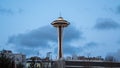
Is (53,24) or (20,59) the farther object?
(20,59)

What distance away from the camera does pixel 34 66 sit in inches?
3285

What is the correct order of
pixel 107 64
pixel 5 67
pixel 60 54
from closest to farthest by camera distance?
pixel 5 67
pixel 60 54
pixel 107 64

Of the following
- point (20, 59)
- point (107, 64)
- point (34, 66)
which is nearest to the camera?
point (34, 66)

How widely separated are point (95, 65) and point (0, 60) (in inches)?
1703

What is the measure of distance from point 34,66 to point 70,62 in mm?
13502

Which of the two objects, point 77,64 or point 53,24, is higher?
point 53,24

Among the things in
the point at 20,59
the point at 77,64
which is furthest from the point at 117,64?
the point at 20,59

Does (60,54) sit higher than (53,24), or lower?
lower

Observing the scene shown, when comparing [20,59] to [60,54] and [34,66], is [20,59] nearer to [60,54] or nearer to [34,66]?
[34,66]

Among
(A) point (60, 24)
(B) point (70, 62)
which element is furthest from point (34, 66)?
(A) point (60, 24)

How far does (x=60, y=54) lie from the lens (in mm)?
66688

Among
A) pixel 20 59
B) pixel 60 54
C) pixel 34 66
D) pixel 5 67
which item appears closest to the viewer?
pixel 5 67

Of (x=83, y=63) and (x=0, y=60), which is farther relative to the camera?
(x=83, y=63)

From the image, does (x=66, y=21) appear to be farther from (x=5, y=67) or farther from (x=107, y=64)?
(x=107, y=64)
